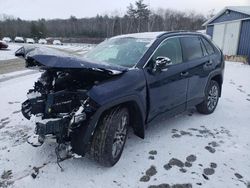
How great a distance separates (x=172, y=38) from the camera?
4.40 metres

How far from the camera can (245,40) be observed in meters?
17.5

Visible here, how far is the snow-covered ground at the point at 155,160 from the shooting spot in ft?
10.3

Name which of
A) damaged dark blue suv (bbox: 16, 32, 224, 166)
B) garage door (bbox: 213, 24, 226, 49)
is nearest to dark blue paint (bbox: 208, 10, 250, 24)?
garage door (bbox: 213, 24, 226, 49)

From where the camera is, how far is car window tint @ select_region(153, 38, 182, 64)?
406cm

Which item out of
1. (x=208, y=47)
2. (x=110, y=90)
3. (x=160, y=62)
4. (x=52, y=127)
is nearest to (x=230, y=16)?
(x=208, y=47)

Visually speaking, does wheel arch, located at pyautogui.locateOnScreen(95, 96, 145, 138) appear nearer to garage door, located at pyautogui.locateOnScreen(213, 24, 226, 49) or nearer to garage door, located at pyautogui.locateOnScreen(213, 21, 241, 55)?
garage door, located at pyautogui.locateOnScreen(213, 21, 241, 55)

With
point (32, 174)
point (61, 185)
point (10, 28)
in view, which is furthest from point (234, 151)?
point (10, 28)

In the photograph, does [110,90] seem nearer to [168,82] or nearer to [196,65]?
[168,82]

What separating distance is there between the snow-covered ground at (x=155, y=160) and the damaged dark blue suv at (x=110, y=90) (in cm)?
29

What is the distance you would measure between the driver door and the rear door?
6.7 inches

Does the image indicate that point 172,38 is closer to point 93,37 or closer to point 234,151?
point 234,151

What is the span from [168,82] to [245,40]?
51.6 ft

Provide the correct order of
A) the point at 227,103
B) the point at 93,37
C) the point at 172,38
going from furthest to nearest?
the point at 93,37 → the point at 227,103 → the point at 172,38

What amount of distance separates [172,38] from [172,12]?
260 feet
